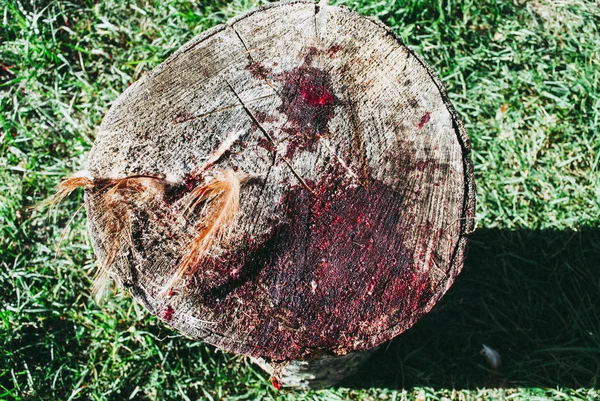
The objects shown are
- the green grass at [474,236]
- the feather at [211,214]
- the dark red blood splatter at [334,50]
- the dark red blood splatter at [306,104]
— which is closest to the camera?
the feather at [211,214]

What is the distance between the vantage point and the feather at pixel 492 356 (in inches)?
103

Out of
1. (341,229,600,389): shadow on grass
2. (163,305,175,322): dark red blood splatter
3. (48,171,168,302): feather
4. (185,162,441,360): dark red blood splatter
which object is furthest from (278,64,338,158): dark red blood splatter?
(341,229,600,389): shadow on grass

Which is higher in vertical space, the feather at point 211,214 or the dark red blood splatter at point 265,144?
the dark red blood splatter at point 265,144

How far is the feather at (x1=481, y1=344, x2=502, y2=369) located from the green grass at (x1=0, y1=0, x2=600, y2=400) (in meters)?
0.03

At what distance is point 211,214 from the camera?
154 cm

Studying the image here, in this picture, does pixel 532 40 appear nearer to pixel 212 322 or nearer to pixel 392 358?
pixel 392 358

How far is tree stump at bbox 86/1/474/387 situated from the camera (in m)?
1.55

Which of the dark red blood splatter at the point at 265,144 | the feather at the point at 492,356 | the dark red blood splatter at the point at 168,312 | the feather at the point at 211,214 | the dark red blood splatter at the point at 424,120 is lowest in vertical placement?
the feather at the point at 492,356

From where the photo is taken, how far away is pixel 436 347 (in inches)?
105

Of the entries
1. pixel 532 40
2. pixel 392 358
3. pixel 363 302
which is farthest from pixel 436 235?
pixel 532 40

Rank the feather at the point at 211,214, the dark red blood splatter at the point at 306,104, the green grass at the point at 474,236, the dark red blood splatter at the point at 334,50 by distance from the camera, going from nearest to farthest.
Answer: the feather at the point at 211,214, the dark red blood splatter at the point at 306,104, the dark red blood splatter at the point at 334,50, the green grass at the point at 474,236

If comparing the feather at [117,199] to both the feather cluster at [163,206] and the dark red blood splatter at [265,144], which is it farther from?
the dark red blood splatter at [265,144]

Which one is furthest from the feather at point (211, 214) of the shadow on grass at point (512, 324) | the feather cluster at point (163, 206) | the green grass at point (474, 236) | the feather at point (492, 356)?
the feather at point (492, 356)

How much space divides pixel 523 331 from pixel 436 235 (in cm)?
136
